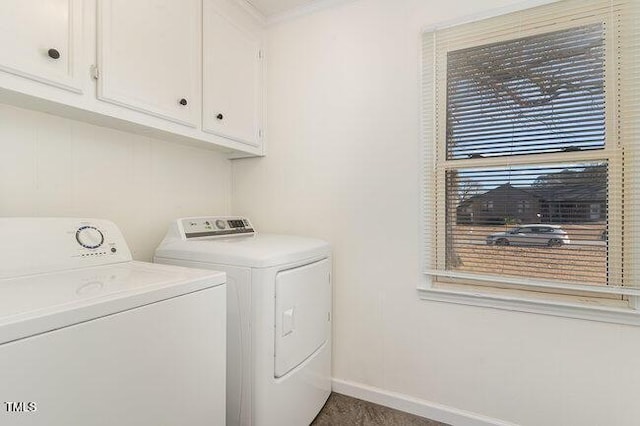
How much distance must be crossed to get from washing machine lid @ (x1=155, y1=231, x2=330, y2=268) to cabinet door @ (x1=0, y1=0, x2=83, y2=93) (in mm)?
762

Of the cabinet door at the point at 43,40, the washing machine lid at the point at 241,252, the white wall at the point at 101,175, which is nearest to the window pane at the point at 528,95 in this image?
the washing machine lid at the point at 241,252

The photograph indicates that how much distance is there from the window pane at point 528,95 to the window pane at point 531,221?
126 millimetres

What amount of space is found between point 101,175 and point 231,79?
0.90m

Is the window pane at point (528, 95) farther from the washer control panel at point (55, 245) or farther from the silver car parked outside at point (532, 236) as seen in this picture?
the washer control panel at point (55, 245)

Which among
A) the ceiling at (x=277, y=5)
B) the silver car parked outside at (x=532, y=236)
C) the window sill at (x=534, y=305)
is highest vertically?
the ceiling at (x=277, y=5)

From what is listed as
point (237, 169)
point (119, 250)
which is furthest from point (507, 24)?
point (119, 250)

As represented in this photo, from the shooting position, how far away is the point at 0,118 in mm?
1202

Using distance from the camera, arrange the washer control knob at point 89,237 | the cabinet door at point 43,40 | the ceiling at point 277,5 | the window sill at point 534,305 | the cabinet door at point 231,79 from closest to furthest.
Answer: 1. the cabinet door at point 43,40
2. the washer control knob at point 89,237
3. the window sill at point 534,305
4. the cabinet door at point 231,79
5. the ceiling at point 277,5

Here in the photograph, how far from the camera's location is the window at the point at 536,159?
1.37 metres

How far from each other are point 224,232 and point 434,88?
1.47 m

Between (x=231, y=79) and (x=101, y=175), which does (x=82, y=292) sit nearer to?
(x=101, y=175)

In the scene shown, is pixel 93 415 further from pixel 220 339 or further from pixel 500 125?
pixel 500 125

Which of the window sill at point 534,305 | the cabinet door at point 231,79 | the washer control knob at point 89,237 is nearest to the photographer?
the washer control knob at point 89,237

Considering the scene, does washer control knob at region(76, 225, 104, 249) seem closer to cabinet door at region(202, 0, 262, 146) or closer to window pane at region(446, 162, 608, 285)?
cabinet door at region(202, 0, 262, 146)
